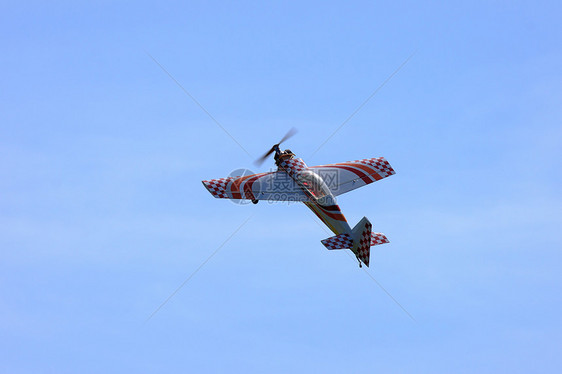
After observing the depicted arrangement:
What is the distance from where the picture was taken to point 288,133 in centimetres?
4209

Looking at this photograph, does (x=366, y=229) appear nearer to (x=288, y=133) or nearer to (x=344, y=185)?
(x=344, y=185)

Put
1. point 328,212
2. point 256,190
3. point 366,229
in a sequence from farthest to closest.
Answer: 1. point 256,190
2. point 328,212
3. point 366,229

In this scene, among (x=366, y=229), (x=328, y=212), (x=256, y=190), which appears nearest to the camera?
(x=366, y=229)

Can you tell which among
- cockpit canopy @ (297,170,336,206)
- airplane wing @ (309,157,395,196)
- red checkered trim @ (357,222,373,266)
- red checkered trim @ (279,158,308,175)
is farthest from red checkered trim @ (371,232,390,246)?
red checkered trim @ (279,158,308,175)

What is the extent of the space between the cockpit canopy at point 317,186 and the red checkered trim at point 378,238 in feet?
9.26

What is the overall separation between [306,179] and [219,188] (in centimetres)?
497

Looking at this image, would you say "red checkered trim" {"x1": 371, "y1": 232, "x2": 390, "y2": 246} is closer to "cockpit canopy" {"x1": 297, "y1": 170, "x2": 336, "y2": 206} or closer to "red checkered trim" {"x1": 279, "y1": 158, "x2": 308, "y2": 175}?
"cockpit canopy" {"x1": 297, "y1": 170, "x2": 336, "y2": 206}

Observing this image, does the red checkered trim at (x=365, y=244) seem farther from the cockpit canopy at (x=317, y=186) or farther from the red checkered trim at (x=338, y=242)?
the cockpit canopy at (x=317, y=186)

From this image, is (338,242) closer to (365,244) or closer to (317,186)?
(365,244)

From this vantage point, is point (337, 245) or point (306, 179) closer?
point (337, 245)

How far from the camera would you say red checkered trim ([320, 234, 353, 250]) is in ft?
119

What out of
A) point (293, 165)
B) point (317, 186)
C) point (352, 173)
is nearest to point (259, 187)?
point (293, 165)

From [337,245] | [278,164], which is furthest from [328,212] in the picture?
[278,164]

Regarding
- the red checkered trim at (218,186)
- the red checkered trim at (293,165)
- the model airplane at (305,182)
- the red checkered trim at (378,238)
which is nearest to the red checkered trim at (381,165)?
the model airplane at (305,182)
